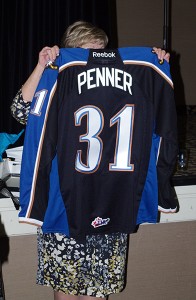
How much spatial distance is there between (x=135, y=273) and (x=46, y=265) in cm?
80

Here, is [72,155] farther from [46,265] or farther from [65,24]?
[65,24]

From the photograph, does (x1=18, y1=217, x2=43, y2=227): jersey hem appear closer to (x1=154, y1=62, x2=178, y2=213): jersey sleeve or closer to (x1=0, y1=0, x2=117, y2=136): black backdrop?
(x1=154, y1=62, x2=178, y2=213): jersey sleeve

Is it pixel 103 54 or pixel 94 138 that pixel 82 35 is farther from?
pixel 94 138

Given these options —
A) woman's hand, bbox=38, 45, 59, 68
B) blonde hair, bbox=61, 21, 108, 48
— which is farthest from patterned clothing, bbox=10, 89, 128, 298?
blonde hair, bbox=61, 21, 108, 48

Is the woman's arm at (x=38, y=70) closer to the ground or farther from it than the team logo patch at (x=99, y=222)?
farther from it

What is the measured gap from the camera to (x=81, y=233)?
5.66 feet

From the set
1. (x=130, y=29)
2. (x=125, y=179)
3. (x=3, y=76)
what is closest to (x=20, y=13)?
(x=3, y=76)

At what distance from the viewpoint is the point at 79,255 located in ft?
5.74

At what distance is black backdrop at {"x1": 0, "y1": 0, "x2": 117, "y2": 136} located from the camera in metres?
2.58

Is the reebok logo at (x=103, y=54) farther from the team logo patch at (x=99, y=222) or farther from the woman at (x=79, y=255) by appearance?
the team logo patch at (x=99, y=222)

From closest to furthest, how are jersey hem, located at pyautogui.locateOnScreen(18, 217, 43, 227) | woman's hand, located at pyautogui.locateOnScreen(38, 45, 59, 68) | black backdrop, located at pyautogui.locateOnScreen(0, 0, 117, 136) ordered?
woman's hand, located at pyautogui.locateOnScreen(38, 45, 59, 68)
jersey hem, located at pyautogui.locateOnScreen(18, 217, 43, 227)
black backdrop, located at pyautogui.locateOnScreen(0, 0, 117, 136)

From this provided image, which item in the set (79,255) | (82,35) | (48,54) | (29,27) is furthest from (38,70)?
(29,27)

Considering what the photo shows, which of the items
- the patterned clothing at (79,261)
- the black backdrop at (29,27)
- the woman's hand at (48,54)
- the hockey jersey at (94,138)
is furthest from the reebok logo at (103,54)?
the black backdrop at (29,27)

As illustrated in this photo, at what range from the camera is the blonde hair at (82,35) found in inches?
66.0
